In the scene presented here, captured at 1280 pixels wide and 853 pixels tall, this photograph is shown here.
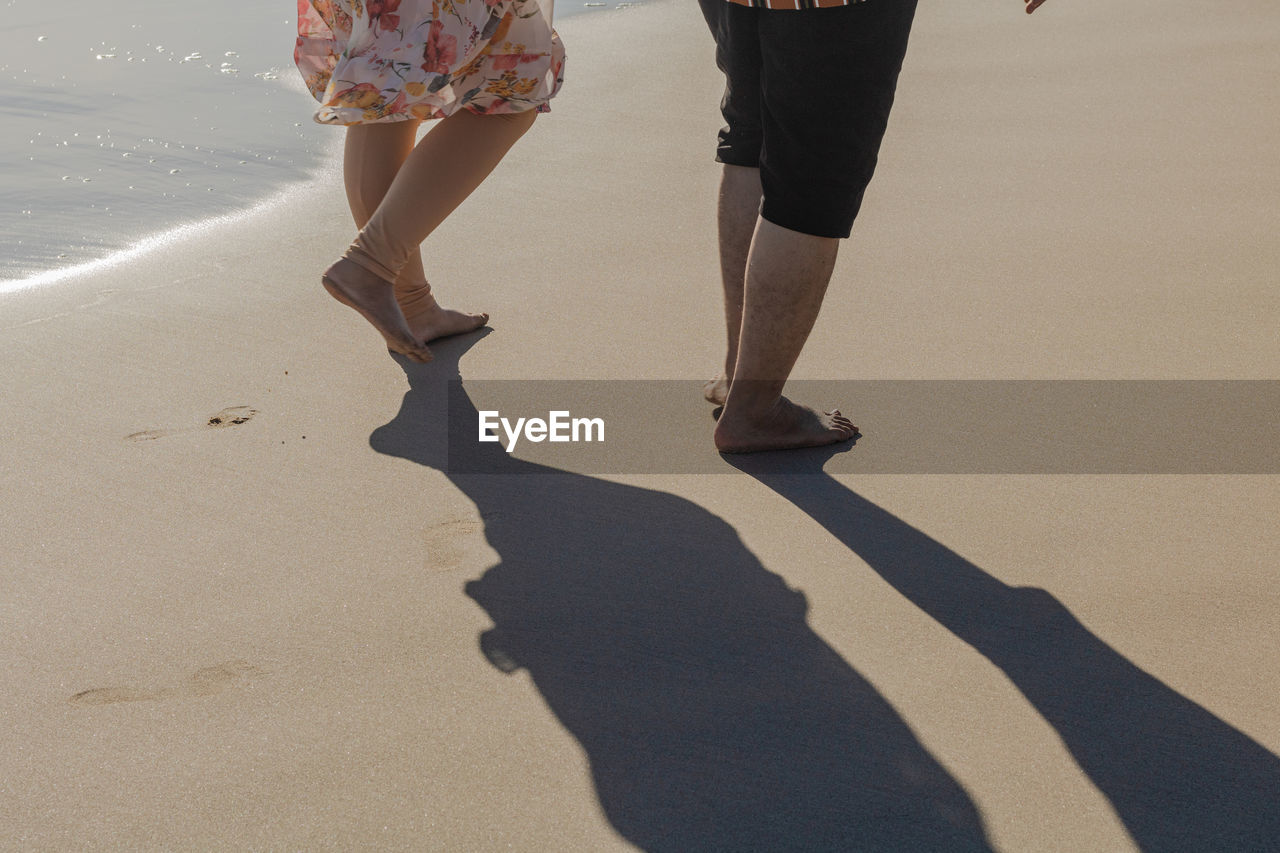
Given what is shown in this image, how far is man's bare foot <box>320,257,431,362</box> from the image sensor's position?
1.97 meters

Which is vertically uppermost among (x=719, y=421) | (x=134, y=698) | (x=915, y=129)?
(x=915, y=129)

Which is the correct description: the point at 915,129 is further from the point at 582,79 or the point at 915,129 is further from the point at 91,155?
the point at 91,155

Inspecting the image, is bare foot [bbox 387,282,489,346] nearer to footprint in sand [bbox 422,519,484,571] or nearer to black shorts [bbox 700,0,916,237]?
footprint in sand [bbox 422,519,484,571]

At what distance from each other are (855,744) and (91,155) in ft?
9.70

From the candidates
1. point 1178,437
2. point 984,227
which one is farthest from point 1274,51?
point 1178,437

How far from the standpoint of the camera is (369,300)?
77.7 inches

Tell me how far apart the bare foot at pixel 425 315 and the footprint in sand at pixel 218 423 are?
0.37m

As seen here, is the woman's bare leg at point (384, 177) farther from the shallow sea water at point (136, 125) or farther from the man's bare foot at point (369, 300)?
the shallow sea water at point (136, 125)

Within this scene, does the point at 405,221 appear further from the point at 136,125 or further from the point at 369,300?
the point at 136,125

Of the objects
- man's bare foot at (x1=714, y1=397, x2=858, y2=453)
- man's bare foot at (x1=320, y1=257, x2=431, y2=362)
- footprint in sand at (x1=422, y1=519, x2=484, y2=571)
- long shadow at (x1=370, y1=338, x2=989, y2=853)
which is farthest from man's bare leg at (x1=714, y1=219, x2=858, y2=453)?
man's bare foot at (x1=320, y1=257, x2=431, y2=362)

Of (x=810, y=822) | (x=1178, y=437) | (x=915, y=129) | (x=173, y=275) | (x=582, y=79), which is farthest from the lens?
(x=582, y=79)

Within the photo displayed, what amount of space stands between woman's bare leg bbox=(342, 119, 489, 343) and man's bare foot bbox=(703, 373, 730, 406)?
55 cm

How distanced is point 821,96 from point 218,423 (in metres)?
1.11

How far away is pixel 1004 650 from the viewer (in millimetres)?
1408
